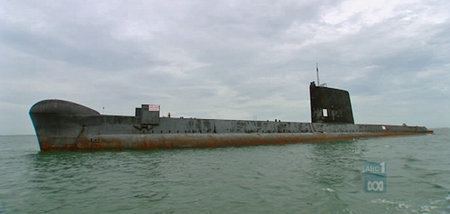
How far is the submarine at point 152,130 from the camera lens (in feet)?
62.6

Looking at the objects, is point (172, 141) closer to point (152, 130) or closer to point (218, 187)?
point (152, 130)

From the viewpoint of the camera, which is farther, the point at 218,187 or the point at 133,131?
the point at 133,131

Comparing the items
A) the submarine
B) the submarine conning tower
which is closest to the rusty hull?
Result: the submarine

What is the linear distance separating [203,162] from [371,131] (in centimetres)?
2834

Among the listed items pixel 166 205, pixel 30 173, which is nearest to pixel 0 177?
pixel 30 173

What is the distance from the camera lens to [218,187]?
9.79 m

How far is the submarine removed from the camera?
751 inches
